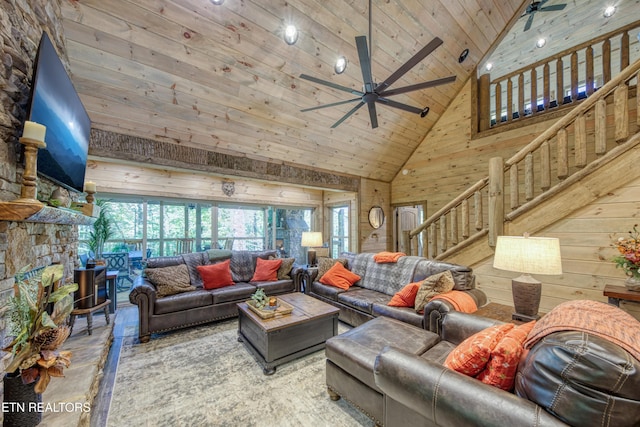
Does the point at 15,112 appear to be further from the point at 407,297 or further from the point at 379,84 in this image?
the point at 407,297

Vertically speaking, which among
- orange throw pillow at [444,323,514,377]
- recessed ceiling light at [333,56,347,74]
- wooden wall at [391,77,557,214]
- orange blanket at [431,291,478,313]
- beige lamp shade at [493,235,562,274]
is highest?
recessed ceiling light at [333,56,347,74]

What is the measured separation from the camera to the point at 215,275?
3826 mm

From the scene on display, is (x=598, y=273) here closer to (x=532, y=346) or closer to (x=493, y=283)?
(x=493, y=283)

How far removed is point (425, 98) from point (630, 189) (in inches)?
127

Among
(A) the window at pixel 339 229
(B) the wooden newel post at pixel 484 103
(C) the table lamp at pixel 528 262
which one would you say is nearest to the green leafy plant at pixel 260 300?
(C) the table lamp at pixel 528 262

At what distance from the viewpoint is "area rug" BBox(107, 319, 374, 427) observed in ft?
6.08

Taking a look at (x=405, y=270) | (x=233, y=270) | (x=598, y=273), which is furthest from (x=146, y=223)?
(x=598, y=273)

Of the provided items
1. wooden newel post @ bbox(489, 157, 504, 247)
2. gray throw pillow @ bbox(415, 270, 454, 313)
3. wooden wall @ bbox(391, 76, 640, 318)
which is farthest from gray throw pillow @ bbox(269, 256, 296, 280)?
wooden newel post @ bbox(489, 157, 504, 247)

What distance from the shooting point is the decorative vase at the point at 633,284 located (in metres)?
2.19

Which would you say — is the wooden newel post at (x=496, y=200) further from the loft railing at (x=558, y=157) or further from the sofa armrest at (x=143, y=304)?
the sofa armrest at (x=143, y=304)

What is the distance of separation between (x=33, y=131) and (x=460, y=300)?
134 inches

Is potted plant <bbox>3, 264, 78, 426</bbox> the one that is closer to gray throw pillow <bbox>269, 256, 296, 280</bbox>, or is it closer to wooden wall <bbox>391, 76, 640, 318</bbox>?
gray throw pillow <bbox>269, 256, 296, 280</bbox>

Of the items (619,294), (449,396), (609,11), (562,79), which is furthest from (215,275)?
(609,11)

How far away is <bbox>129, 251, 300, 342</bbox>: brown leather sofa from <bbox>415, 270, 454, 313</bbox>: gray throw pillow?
223 centimetres
